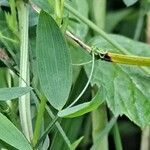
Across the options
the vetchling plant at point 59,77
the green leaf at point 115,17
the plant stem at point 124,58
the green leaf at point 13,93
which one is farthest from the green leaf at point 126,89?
the green leaf at point 115,17

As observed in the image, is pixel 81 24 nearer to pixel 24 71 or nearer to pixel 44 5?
pixel 44 5

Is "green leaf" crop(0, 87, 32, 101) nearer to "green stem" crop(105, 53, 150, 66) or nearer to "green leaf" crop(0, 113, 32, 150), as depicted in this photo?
"green leaf" crop(0, 113, 32, 150)

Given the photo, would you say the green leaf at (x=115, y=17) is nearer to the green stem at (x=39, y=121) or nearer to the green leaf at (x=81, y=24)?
the green leaf at (x=81, y=24)

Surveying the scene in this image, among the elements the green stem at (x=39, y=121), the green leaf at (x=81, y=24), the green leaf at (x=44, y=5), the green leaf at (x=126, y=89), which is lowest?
the green leaf at (x=126, y=89)

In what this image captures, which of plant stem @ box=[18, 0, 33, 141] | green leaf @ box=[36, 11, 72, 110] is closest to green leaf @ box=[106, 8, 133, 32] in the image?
plant stem @ box=[18, 0, 33, 141]

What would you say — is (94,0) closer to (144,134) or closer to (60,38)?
(144,134)

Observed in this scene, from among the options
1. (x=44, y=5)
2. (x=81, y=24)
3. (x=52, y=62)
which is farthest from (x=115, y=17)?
(x=52, y=62)

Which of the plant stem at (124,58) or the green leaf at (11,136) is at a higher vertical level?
the plant stem at (124,58)
